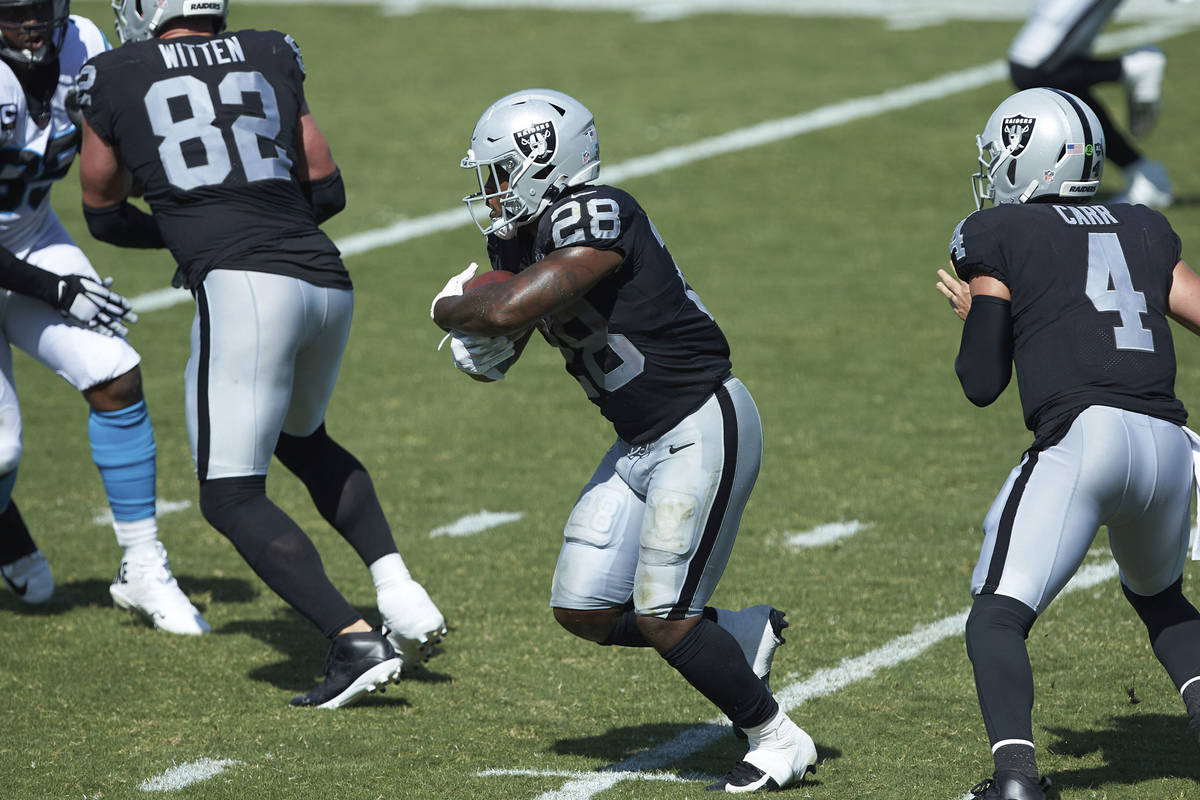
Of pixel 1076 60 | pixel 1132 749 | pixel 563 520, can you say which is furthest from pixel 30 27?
pixel 1076 60

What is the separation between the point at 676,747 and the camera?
3.98 meters

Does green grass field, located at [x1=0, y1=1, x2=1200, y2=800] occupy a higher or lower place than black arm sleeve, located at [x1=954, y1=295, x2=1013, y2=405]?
lower

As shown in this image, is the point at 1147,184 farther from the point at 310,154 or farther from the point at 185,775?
the point at 185,775

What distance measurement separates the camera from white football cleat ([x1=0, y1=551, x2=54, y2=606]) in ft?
17.0

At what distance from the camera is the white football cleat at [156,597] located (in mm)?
4980

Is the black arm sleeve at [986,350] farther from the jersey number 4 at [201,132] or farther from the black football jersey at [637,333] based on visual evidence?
the jersey number 4 at [201,132]

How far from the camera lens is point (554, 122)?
11.8 ft

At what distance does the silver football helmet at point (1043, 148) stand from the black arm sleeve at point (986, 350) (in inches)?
12.2

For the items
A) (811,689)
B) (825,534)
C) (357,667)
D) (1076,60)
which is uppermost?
(1076,60)

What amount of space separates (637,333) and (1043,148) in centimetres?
97

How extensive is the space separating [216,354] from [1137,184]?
26.9 feet

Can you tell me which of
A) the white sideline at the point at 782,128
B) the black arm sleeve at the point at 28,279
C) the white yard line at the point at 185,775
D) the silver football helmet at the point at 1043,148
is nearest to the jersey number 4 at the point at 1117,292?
the silver football helmet at the point at 1043,148

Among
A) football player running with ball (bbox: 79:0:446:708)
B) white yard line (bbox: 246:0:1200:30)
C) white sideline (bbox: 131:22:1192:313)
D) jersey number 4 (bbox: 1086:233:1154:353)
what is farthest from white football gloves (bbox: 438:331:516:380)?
white yard line (bbox: 246:0:1200:30)

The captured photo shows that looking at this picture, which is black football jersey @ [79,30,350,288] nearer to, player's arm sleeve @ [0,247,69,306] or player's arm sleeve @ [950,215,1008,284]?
player's arm sleeve @ [0,247,69,306]
